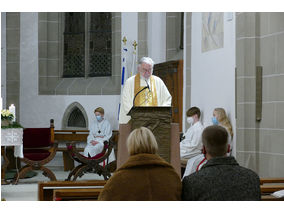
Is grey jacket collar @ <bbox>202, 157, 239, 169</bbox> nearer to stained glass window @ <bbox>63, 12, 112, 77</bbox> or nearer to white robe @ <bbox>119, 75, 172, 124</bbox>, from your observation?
white robe @ <bbox>119, 75, 172, 124</bbox>

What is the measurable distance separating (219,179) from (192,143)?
5.59 metres

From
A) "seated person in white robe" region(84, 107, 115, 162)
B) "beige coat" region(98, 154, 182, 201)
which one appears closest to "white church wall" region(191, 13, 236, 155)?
"seated person in white robe" region(84, 107, 115, 162)

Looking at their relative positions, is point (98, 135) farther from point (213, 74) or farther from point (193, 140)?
point (213, 74)

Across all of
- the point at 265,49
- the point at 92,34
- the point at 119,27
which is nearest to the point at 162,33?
the point at 119,27

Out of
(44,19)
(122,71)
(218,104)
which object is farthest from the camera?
(44,19)

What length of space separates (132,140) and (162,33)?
31.0ft

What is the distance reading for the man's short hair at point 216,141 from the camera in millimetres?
3131

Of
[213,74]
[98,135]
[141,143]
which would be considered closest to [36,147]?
[98,135]

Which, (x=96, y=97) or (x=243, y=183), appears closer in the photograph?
(x=243, y=183)

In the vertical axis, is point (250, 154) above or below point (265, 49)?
below

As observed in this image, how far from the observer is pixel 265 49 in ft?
24.6

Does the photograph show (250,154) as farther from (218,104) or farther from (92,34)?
(92,34)

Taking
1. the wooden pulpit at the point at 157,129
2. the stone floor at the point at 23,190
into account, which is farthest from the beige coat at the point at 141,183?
the stone floor at the point at 23,190

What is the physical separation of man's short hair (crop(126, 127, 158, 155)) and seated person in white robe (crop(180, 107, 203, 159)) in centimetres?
541
